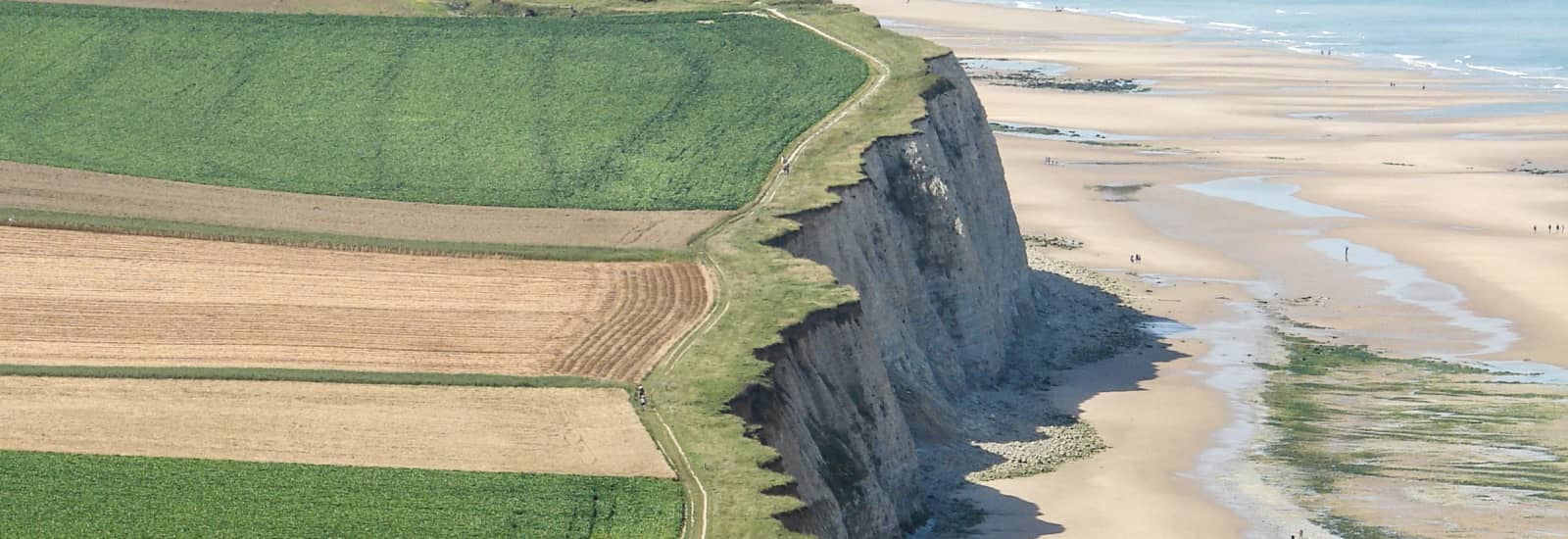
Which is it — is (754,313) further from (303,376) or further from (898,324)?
(303,376)

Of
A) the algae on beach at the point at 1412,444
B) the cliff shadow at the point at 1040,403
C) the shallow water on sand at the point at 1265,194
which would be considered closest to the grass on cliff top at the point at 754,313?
the cliff shadow at the point at 1040,403

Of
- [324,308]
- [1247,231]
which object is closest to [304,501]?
[324,308]

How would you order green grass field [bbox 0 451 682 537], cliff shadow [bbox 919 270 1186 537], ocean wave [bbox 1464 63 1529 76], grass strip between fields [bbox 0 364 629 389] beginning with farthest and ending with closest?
ocean wave [bbox 1464 63 1529 76]
cliff shadow [bbox 919 270 1186 537]
grass strip between fields [bbox 0 364 629 389]
green grass field [bbox 0 451 682 537]

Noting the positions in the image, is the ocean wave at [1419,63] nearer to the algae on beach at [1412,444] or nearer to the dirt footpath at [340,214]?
the algae on beach at [1412,444]

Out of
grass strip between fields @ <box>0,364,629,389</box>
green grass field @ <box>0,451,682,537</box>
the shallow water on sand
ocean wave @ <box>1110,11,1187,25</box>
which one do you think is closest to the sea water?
ocean wave @ <box>1110,11,1187,25</box>

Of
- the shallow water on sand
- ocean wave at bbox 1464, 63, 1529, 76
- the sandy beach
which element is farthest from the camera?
ocean wave at bbox 1464, 63, 1529, 76

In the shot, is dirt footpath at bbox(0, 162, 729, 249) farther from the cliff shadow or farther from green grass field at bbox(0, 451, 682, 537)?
green grass field at bbox(0, 451, 682, 537)
